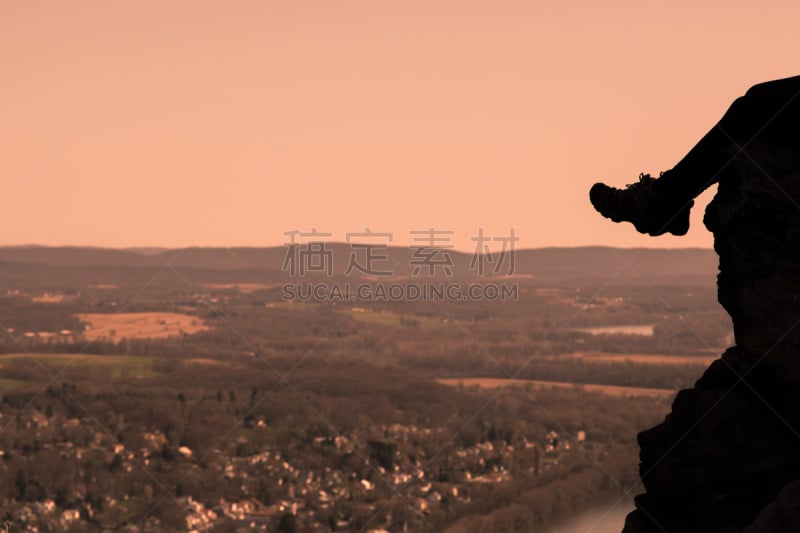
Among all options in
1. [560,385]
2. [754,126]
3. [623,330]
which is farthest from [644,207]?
[623,330]

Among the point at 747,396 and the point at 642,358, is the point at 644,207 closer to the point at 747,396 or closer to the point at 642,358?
the point at 747,396

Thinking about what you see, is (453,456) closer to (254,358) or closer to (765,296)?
(254,358)

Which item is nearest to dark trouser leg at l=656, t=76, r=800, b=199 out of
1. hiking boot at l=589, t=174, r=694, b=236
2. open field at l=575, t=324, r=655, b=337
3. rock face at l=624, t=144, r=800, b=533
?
rock face at l=624, t=144, r=800, b=533

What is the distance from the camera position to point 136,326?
603ft

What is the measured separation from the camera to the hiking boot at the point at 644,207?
846 cm

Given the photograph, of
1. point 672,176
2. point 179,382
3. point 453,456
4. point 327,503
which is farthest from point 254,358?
point 672,176

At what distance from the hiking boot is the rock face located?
1.97ft

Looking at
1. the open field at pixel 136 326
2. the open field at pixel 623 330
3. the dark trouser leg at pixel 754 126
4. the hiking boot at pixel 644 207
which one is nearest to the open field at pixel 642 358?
the open field at pixel 623 330

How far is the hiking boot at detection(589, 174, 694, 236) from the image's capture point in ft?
27.8

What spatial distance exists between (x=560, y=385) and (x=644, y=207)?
124m

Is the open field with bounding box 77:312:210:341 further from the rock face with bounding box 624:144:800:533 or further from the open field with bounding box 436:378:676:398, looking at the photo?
the rock face with bounding box 624:144:800:533

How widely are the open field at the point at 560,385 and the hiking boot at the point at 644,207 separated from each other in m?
109

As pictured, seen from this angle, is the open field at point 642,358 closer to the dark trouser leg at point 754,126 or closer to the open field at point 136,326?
the open field at point 136,326

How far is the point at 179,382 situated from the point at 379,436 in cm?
3401
